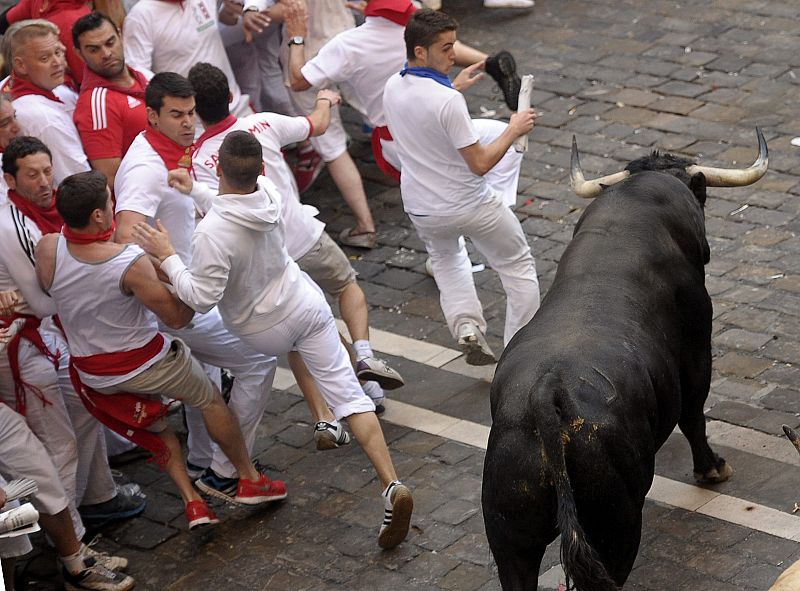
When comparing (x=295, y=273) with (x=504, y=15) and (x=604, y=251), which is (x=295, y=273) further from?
(x=504, y=15)

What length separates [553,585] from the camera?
6.61 meters

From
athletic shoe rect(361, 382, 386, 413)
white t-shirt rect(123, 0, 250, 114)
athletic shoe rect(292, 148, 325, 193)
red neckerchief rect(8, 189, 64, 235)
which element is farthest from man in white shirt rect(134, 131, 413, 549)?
athletic shoe rect(292, 148, 325, 193)

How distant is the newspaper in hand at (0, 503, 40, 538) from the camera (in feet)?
20.8

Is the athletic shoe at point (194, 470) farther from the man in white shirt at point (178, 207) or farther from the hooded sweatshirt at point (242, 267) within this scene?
the hooded sweatshirt at point (242, 267)

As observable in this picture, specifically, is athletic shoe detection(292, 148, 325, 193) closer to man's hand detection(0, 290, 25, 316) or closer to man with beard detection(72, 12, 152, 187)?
man with beard detection(72, 12, 152, 187)

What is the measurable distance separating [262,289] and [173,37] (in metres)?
3.43

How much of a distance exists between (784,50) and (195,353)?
22.0 feet

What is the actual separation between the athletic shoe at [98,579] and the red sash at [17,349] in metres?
0.88

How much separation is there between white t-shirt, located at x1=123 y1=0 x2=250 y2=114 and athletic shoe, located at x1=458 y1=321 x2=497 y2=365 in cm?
273

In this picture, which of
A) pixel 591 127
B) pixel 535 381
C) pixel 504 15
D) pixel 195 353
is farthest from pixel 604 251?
pixel 504 15

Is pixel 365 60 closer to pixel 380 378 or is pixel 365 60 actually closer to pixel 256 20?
pixel 256 20

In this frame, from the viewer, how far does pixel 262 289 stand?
23.7 ft

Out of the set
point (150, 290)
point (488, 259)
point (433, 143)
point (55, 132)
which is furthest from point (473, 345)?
point (55, 132)

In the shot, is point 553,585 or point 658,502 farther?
point 658,502
